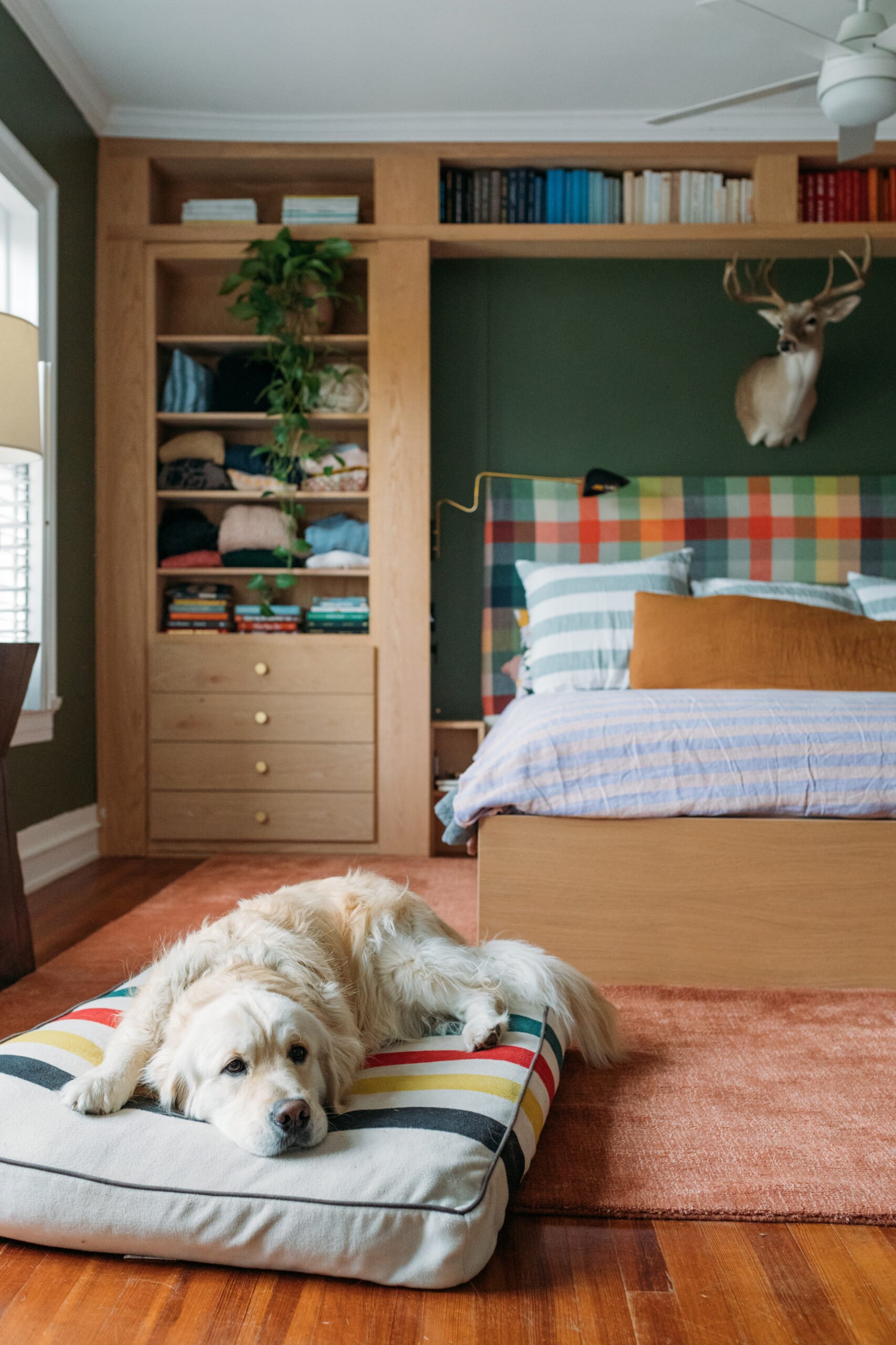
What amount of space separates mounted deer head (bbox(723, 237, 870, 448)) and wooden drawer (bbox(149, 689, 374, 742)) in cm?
187

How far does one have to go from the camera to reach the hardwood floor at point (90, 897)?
259 centimetres

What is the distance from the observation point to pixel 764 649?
105 inches

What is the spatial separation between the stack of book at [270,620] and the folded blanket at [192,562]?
0.20m

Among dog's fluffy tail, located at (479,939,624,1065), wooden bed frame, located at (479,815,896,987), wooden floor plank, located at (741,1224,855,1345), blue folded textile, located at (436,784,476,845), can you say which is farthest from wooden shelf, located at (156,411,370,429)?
wooden floor plank, located at (741,1224,855,1345)

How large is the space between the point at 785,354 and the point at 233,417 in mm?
2048

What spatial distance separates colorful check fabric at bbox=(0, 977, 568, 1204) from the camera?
123 centimetres

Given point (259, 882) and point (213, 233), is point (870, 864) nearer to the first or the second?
point (259, 882)

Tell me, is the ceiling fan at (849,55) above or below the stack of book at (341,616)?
above

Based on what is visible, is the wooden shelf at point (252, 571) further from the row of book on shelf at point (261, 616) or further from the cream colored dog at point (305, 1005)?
the cream colored dog at point (305, 1005)

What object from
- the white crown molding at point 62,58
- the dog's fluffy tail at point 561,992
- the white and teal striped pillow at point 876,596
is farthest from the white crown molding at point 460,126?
the dog's fluffy tail at point 561,992

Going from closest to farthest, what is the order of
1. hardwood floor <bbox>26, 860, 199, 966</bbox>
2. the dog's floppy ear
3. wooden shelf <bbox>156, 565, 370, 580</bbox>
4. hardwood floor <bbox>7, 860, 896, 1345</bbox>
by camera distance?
1. hardwood floor <bbox>7, 860, 896, 1345</bbox>
2. the dog's floppy ear
3. hardwood floor <bbox>26, 860, 199, 966</bbox>
4. wooden shelf <bbox>156, 565, 370, 580</bbox>

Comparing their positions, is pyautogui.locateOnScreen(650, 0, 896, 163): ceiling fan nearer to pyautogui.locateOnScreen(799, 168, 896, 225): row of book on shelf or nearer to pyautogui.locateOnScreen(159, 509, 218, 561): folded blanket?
pyautogui.locateOnScreen(799, 168, 896, 225): row of book on shelf

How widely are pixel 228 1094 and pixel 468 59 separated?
341 centimetres

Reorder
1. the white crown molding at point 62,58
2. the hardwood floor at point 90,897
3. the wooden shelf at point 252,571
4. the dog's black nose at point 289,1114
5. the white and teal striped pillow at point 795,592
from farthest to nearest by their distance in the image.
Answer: the wooden shelf at point 252,571 < the white and teal striped pillow at point 795,592 < the white crown molding at point 62,58 < the hardwood floor at point 90,897 < the dog's black nose at point 289,1114
